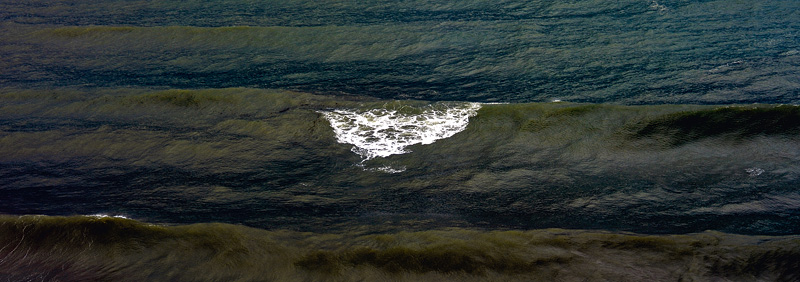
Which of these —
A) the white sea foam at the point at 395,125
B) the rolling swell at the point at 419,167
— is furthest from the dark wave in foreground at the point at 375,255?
the white sea foam at the point at 395,125

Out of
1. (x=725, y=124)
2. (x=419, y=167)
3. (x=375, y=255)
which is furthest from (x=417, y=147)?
(x=725, y=124)

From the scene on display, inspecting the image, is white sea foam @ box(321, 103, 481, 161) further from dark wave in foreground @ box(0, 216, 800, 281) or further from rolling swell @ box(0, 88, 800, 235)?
dark wave in foreground @ box(0, 216, 800, 281)

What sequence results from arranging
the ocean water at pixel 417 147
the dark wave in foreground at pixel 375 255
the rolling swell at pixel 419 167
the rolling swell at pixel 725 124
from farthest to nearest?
1. the rolling swell at pixel 725 124
2. the rolling swell at pixel 419 167
3. the ocean water at pixel 417 147
4. the dark wave in foreground at pixel 375 255

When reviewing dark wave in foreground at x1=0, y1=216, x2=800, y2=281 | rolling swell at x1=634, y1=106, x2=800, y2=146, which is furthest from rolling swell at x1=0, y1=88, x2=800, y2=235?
dark wave in foreground at x1=0, y1=216, x2=800, y2=281

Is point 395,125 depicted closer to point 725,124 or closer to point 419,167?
point 419,167

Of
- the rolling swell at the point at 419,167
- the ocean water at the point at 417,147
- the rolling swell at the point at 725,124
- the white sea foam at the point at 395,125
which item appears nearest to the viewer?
the ocean water at the point at 417,147

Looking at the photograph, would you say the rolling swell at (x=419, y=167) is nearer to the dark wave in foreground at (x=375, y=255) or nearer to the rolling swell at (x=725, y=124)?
the rolling swell at (x=725, y=124)
